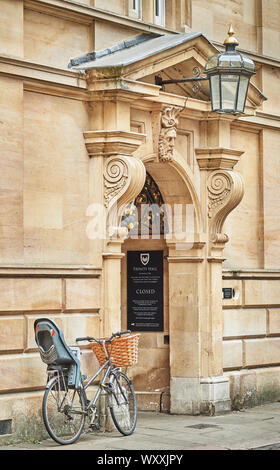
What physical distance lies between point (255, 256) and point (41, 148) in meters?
4.81

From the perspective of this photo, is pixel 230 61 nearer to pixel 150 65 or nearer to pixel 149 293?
pixel 150 65

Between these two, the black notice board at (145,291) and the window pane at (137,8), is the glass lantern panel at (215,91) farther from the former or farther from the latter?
the black notice board at (145,291)

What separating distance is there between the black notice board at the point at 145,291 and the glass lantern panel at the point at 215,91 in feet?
8.72

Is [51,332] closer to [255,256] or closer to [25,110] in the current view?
[25,110]

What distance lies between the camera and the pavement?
1116 cm

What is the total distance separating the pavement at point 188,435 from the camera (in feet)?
36.6

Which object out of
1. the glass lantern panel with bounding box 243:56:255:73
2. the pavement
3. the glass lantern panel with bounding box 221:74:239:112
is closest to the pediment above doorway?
the glass lantern panel with bounding box 221:74:239:112

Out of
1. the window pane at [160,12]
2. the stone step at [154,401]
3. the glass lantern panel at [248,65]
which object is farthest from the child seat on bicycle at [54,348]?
the window pane at [160,12]

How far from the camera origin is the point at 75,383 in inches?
436

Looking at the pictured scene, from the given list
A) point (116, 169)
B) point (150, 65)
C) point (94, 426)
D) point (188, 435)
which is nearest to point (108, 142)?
point (116, 169)

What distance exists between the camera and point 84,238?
12.5 metres

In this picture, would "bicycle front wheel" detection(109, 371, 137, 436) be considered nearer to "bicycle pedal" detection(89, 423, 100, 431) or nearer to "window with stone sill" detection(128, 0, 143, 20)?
"bicycle pedal" detection(89, 423, 100, 431)

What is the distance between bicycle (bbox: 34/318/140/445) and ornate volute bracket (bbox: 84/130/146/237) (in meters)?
1.55

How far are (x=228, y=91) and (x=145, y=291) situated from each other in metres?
3.33
